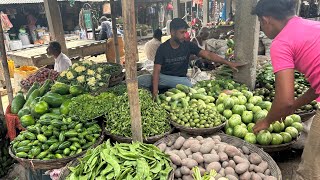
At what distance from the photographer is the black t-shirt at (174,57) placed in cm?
467

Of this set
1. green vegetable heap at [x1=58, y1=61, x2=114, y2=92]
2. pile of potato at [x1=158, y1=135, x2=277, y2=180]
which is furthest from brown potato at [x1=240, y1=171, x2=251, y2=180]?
green vegetable heap at [x1=58, y1=61, x2=114, y2=92]

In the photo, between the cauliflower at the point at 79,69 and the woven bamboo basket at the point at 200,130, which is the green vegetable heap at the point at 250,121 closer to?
the woven bamboo basket at the point at 200,130

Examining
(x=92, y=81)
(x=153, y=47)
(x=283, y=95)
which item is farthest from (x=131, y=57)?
(x=153, y=47)

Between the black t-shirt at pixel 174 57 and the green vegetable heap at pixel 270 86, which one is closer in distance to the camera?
the green vegetable heap at pixel 270 86

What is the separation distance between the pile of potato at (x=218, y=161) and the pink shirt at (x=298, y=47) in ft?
3.31

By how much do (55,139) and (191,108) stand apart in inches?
70.0

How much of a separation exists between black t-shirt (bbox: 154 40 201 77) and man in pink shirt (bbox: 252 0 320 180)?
2.41 metres

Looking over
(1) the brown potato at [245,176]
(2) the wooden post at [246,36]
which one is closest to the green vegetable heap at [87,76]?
(2) the wooden post at [246,36]

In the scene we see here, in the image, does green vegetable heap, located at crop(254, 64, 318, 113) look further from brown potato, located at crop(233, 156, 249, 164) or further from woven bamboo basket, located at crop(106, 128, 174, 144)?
woven bamboo basket, located at crop(106, 128, 174, 144)

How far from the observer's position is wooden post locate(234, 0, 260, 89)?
425 centimetres


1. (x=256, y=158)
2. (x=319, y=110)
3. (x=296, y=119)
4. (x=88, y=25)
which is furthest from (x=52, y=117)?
(x=88, y=25)

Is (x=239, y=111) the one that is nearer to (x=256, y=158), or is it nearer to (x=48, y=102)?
(x=256, y=158)

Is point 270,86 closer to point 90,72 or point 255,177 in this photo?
point 255,177

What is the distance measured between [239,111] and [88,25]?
11135 mm
